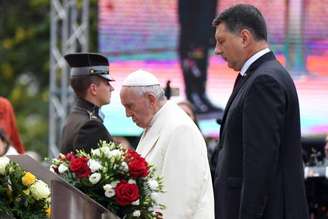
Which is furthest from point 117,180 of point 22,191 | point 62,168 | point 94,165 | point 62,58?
point 62,58

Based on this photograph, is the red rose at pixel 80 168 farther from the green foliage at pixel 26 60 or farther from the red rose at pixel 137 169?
the green foliage at pixel 26 60

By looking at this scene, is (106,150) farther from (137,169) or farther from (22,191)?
(22,191)

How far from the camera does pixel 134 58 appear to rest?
45.9 ft

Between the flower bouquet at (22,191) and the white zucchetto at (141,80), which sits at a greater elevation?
the white zucchetto at (141,80)

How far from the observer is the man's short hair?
6.48m

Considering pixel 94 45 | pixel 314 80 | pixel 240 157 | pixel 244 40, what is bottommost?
pixel 94 45

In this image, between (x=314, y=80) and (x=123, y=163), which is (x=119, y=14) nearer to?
(x=314, y=80)

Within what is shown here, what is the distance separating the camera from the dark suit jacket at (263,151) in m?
6.25

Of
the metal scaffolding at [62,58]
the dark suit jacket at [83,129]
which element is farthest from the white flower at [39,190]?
the metal scaffolding at [62,58]

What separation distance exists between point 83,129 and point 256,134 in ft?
5.26

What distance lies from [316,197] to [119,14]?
5.57 metres

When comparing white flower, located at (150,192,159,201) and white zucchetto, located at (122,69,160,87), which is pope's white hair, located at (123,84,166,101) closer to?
white zucchetto, located at (122,69,160,87)

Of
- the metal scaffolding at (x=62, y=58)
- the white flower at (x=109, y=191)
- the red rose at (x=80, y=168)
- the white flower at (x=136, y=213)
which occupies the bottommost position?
the metal scaffolding at (x=62, y=58)

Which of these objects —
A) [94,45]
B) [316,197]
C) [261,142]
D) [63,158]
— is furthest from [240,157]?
[94,45]
